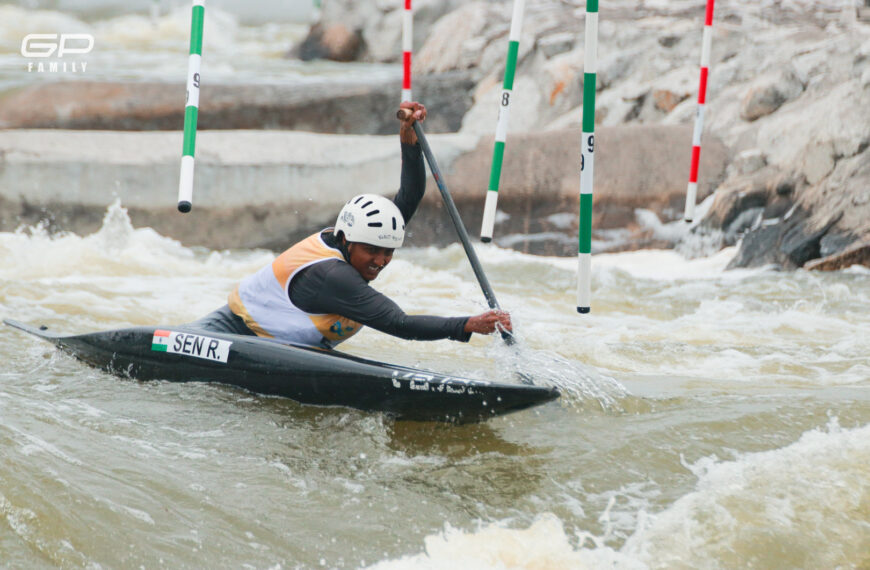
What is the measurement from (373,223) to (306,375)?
679 mm

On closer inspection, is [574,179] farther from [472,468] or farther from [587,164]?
[472,468]

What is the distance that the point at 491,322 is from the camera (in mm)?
3338

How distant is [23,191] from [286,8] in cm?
1642

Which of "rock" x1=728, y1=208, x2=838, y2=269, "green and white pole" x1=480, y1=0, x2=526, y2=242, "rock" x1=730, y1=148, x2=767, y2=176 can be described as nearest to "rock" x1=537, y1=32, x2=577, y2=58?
"rock" x1=730, y1=148, x2=767, y2=176

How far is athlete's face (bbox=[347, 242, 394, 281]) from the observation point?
3.60 meters

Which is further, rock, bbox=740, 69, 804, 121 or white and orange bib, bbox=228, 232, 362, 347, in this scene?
rock, bbox=740, 69, 804, 121

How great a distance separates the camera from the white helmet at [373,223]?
11.6ft

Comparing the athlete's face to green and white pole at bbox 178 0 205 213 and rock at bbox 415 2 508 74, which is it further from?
rock at bbox 415 2 508 74

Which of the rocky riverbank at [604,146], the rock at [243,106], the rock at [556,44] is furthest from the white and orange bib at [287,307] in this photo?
the rock at [556,44]

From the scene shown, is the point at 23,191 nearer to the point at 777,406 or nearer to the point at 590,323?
the point at 590,323

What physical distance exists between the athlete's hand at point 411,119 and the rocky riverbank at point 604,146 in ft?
14.0

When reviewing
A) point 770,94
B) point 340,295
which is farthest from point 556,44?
point 340,295

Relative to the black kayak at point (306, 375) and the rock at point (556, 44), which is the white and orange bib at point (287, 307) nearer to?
the black kayak at point (306, 375)

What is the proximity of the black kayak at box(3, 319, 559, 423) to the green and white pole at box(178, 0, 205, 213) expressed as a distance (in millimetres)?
636
